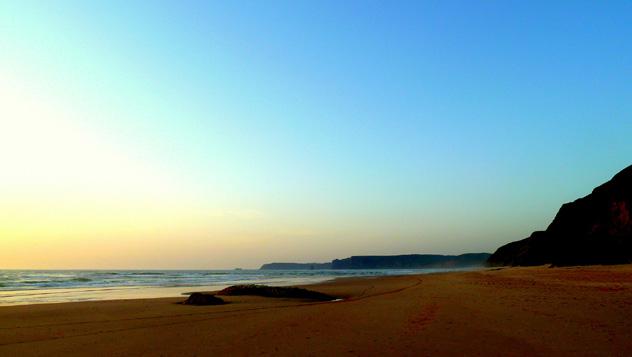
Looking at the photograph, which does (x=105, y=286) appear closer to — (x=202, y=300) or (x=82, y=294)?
(x=82, y=294)

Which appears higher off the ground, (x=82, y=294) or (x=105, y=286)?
(x=105, y=286)

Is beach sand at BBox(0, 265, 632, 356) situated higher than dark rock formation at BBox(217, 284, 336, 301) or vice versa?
dark rock formation at BBox(217, 284, 336, 301)

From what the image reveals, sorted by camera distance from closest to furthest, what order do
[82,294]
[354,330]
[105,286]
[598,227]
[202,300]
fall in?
[354,330], [202,300], [82,294], [105,286], [598,227]

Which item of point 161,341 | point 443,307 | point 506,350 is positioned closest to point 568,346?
point 506,350

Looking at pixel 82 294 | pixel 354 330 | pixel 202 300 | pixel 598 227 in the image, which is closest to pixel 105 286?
pixel 82 294

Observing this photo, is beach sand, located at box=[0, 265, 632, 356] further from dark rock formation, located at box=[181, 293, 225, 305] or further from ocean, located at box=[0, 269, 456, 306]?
ocean, located at box=[0, 269, 456, 306]

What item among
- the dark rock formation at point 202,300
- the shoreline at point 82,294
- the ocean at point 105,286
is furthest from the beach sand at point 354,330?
the ocean at point 105,286

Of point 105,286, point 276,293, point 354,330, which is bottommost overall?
point 354,330

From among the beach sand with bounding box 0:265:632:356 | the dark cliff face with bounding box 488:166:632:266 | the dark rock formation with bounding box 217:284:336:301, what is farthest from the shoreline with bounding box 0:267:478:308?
the dark cliff face with bounding box 488:166:632:266

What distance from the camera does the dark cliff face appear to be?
47.3 metres

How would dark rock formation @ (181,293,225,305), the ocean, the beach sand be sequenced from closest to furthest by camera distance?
the beach sand → dark rock formation @ (181,293,225,305) → the ocean

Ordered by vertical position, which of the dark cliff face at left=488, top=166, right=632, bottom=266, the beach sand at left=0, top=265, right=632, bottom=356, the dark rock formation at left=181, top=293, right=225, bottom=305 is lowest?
the beach sand at left=0, top=265, right=632, bottom=356

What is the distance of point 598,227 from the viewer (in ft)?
173

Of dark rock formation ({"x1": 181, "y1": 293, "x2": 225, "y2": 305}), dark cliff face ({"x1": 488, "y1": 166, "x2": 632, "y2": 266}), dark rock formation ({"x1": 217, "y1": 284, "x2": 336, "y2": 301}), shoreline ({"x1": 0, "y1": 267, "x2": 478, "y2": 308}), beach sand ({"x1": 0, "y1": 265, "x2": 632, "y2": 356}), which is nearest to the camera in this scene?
beach sand ({"x1": 0, "y1": 265, "x2": 632, "y2": 356})
